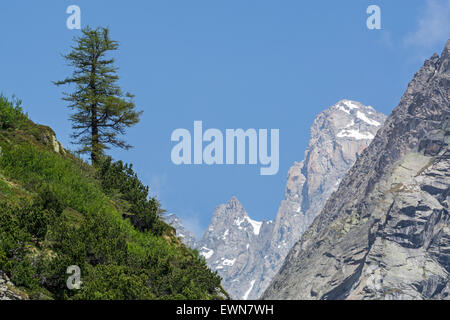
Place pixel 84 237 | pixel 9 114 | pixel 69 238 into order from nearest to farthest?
pixel 69 238, pixel 84 237, pixel 9 114

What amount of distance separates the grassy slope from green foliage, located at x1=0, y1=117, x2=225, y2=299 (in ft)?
0.06

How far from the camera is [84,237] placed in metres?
14.0

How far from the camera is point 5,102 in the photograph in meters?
21.4

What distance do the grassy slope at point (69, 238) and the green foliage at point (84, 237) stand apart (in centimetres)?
2

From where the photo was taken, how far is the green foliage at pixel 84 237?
11.8 m

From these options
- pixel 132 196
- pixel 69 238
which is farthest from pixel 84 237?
pixel 132 196

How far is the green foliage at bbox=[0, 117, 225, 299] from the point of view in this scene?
11.8 meters

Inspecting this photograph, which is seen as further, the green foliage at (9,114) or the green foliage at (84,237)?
the green foliage at (9,114)

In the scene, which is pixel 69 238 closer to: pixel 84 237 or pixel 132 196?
pixel 84 237

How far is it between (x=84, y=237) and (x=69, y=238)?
58cm

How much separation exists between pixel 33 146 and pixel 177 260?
6.52m

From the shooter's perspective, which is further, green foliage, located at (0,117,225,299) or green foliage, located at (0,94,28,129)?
green foliage, located at (0,94,28,129)

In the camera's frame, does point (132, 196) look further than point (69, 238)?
Yes

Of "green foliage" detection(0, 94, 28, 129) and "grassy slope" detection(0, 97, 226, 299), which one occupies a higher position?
"green foliage" detection(0, 94, 28, 129)
